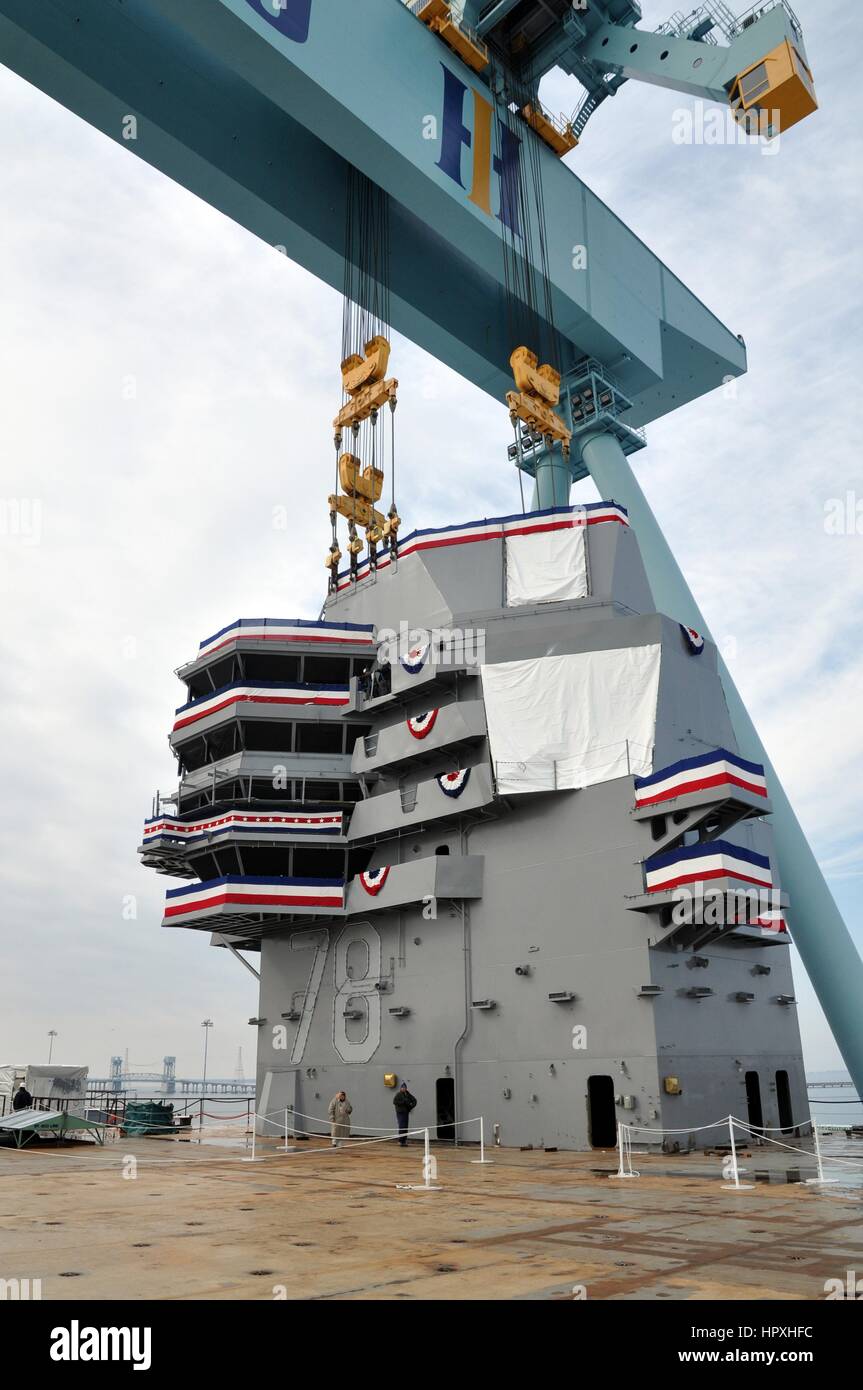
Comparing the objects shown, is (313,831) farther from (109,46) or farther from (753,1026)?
(109,46)

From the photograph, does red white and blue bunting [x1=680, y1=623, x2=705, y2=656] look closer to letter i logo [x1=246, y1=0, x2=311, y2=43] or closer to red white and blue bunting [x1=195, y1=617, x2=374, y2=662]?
red white and blue bunting [x1=195, y1=617, x2=374, y2=662]

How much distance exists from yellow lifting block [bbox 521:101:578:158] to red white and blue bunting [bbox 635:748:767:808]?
23.2 metres

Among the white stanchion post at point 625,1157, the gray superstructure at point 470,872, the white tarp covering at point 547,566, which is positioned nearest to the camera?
the white stanchion post at point 625,1157

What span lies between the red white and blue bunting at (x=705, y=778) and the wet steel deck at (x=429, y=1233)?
6.96 meters

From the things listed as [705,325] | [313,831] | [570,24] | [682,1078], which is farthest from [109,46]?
[682,1078]

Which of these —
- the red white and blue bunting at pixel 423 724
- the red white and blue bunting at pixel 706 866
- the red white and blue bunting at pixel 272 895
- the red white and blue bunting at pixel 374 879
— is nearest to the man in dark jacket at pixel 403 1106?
the red white and blue bunting at pixel 374 879

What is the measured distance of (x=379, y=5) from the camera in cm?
2614

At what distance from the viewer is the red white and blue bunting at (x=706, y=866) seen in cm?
1964

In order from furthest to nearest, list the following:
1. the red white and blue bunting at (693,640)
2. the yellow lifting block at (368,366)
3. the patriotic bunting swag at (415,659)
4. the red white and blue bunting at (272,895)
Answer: the yellow lifting block at (368,366), the red white and blue bunting at (272,895), the patriotic bunting swag at (415,659), the red white and blue bunting at (693,640)

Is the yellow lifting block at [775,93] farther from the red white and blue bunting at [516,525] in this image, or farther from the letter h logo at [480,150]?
the red white and blue bunting at [516,525]

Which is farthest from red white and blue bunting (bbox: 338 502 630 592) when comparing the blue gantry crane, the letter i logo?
the letter i logo

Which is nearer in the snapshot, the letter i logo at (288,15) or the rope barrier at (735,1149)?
the rope barrier at (735,1149)

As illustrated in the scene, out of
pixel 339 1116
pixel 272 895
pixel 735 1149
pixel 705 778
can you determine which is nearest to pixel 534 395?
pixel 705 778
